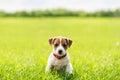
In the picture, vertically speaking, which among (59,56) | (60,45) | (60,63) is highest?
(60,45)

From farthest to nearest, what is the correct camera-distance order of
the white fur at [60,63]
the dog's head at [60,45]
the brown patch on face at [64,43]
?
the white fur at [60,63] < the brown patch on face at [64,43] < the dog's head at [60,45]

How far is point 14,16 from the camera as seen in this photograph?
4931 cm

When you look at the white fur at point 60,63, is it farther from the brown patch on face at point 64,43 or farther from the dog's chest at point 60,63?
the brown patch on face at point 64,43

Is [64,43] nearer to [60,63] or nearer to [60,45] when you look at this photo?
[60,45]

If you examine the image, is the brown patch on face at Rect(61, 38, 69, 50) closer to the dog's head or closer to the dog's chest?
the dog's head

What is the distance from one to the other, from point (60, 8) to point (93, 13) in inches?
182

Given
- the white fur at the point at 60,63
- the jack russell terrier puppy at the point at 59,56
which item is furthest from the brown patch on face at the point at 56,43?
the white fur at the point at 60,63

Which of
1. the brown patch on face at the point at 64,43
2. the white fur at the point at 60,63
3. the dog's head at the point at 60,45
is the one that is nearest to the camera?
the dog's head at the point at 60,45

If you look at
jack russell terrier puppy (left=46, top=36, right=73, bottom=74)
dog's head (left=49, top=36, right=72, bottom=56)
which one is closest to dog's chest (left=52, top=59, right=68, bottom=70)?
jack russell terrier puppy (left=46, top=36, right=73, bottom=74)

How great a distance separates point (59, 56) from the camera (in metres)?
8.68

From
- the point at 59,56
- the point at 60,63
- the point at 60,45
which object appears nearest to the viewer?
the point at 60,45

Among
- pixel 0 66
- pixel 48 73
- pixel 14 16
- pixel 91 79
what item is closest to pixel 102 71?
pixel 91 79

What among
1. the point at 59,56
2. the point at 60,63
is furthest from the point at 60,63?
the point at 59,56

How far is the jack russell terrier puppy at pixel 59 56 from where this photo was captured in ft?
27.9
